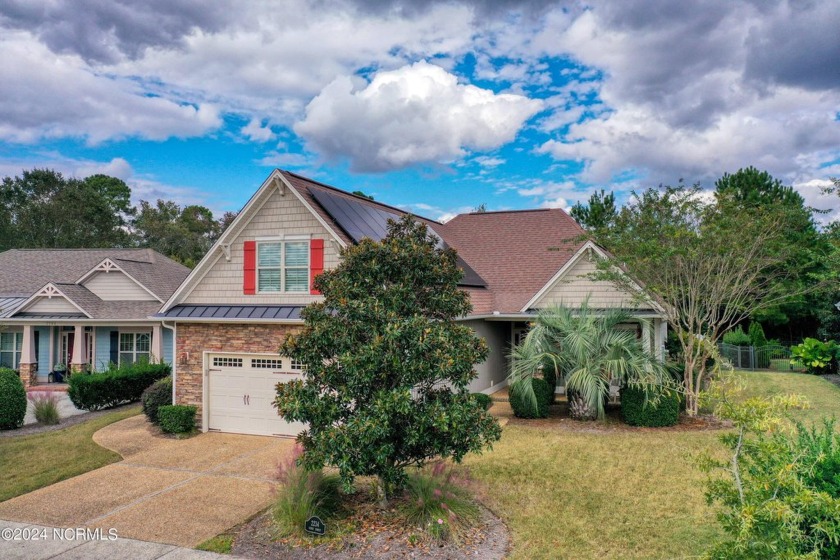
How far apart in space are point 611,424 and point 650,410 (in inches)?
42.8

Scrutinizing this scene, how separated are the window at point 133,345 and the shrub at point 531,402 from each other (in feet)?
53.9

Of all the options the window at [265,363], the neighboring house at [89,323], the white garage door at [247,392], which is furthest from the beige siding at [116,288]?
the window at [265,363]

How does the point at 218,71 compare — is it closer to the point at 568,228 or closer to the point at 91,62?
the point at 91,62

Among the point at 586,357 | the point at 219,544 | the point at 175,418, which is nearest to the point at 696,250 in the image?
the point at 586,357

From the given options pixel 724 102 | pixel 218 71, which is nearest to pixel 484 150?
pixel 724 102

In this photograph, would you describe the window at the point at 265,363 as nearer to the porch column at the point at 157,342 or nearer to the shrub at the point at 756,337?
the porch column at the point at 157,342

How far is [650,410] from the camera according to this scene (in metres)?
14.1

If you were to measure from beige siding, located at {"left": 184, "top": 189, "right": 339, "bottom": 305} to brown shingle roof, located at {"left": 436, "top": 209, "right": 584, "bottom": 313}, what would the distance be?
725cm

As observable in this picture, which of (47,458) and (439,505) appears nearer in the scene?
(439,505)

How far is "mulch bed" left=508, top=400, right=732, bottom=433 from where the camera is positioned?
13977mm

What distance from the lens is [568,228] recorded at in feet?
72.9

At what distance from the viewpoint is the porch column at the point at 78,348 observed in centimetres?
2270

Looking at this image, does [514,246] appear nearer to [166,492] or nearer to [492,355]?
[492,355]

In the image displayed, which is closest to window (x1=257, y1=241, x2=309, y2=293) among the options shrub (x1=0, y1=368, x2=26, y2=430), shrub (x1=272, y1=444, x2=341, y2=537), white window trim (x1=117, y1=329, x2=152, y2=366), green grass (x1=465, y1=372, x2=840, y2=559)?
green grass (x1=465, y1=372, x2=840, y2=559)
